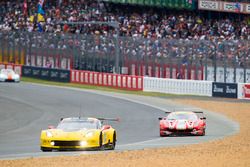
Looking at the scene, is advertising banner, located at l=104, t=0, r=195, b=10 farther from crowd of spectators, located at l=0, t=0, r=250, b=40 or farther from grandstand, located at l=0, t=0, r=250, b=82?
crowd of spectators, located at l=0, t=0, r=250, b=40

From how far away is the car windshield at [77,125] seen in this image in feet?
89.4

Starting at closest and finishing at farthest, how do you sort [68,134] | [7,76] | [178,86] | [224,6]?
[68,134] → [178,86] → [224,6] → [7,76]

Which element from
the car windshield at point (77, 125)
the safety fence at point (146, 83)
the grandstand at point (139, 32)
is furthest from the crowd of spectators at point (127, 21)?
Result: the car windshield at point (77, 125)

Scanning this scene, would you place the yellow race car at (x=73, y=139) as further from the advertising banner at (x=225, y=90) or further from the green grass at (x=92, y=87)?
the green grass at (x=92, y=87)

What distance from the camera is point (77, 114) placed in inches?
1801

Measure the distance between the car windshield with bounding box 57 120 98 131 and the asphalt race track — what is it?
104 centimetres

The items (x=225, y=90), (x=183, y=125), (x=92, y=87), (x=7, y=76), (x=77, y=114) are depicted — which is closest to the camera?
(x=183, y=125)

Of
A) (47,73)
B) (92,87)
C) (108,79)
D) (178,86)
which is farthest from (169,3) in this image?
(178,86)

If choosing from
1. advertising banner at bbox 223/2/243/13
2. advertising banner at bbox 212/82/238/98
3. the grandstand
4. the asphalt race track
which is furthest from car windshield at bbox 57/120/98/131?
advertising banner at bbox 223/2/243/13

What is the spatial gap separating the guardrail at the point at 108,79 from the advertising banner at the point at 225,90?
5686 millimetres

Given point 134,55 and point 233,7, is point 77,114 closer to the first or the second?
point 134,55

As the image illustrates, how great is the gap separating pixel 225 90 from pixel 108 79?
9808 mm

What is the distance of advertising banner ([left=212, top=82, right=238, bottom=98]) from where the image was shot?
54750 mm

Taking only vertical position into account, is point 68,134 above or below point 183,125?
above
